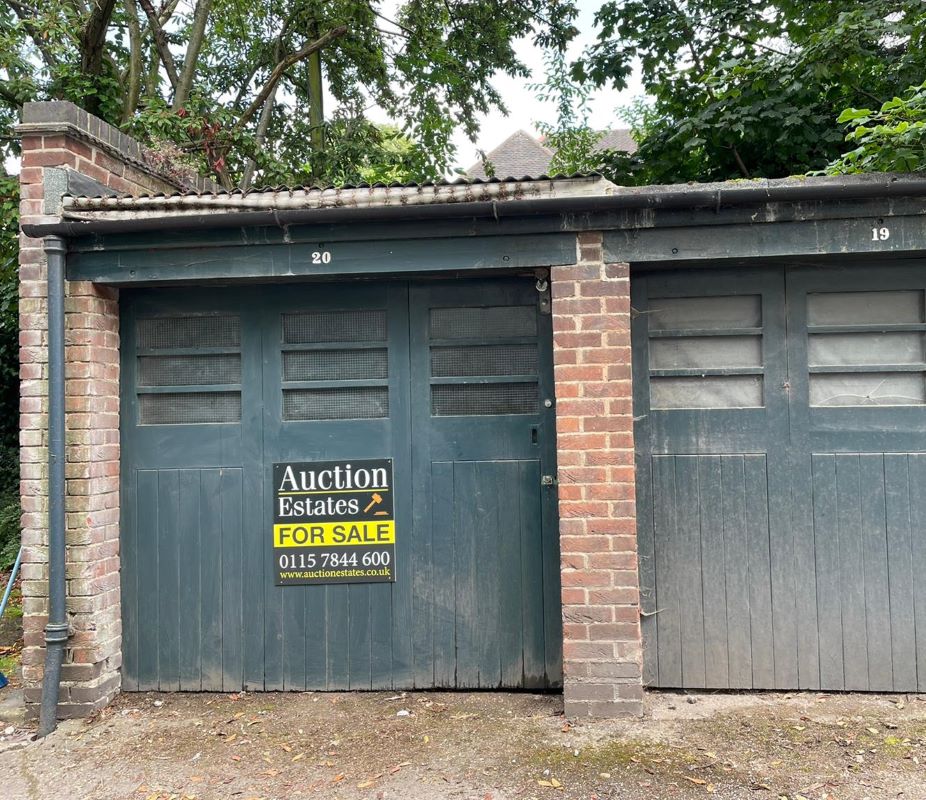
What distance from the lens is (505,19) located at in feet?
37.3

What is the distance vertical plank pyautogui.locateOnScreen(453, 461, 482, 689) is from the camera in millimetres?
4324

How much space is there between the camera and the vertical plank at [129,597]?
4445mm

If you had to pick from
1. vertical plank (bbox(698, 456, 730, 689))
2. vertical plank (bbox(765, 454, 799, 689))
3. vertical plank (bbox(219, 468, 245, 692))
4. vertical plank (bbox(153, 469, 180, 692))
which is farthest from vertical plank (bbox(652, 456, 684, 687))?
vertical plank (bbox(153, 469, 180, 692))

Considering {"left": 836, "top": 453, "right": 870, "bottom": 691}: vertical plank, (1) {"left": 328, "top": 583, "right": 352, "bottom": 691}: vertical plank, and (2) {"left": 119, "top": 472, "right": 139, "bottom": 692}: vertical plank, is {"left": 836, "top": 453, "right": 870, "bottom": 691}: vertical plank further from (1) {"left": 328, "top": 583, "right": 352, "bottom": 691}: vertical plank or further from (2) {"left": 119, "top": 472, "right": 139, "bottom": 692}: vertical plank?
(2) {"left": 119, "top": 472, "right": 139, "bottom": 692}: vertical plank

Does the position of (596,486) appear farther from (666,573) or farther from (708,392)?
(708,392)

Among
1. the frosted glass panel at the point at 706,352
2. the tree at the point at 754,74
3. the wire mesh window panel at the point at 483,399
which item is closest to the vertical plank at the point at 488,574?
the wire mesh window panel at the point at 483,399

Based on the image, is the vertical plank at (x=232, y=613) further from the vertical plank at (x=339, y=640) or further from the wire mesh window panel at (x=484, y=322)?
the wire mesh window panel at (x=484, y=322)

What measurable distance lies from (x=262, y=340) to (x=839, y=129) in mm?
6013

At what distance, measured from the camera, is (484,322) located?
438 cm

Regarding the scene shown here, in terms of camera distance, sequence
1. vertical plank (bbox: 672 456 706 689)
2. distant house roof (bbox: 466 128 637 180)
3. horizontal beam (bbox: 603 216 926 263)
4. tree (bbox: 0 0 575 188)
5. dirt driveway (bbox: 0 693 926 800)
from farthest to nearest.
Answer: distant house roof (bbox: 466 128 637 180) < tree (bbox: 0 0 575 188) < vertical plank (bbox: 672 456 706 689) < horizontal beam (bbox: 603 216 926 263) < dirt driveway (bbox: 0 693 926 800)

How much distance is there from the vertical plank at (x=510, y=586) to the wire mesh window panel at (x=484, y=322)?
2.54 ft

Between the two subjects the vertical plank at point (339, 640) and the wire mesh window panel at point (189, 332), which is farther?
the wire mesh window panel at point (189, 332)

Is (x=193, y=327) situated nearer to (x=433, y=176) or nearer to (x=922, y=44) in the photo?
(x=922, y=44)

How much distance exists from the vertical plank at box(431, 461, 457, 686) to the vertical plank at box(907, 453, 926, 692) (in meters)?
2.55
